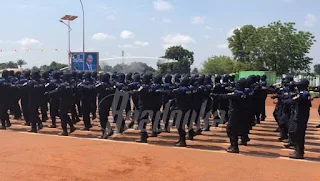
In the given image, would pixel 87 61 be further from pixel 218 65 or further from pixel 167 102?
pixel 218 65

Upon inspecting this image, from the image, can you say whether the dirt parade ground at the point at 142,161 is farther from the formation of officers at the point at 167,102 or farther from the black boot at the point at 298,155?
the formation of officers at the point at 167,102

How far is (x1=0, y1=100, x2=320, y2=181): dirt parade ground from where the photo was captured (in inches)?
245

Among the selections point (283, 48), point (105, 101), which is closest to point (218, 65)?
point (283, 48)

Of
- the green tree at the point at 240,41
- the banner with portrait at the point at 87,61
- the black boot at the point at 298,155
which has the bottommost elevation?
the black boot at the point at 298,155

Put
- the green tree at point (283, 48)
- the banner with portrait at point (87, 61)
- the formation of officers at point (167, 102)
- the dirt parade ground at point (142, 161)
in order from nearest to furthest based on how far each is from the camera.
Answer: the dirt parade ground at point (142, 161) → the formation of officers at point (167, 102) → the banner with portrait at point (87, 61) → the green tree at point (283, 48)

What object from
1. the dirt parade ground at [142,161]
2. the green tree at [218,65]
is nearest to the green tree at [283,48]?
the green tree at [218,65]

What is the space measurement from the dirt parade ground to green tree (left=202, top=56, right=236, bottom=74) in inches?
1545

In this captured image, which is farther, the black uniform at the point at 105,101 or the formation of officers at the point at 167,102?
the black uniform at the point at 105,101

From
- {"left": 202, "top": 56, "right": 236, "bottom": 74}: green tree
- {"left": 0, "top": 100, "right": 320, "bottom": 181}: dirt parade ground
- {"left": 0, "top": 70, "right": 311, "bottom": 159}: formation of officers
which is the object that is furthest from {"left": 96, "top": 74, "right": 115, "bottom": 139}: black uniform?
{"left": 202, "top": 56, "right": 236, "bottom": 74}: green tree

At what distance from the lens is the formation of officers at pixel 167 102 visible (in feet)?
28.1

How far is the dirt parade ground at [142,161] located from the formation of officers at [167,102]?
59 centimetres

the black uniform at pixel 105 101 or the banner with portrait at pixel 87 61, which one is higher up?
the banner with portrait at pixel 87 61

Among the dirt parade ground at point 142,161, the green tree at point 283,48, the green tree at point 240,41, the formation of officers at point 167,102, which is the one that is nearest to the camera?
the dirt parade ground at point 142,161

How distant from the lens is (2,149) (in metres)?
8.05
